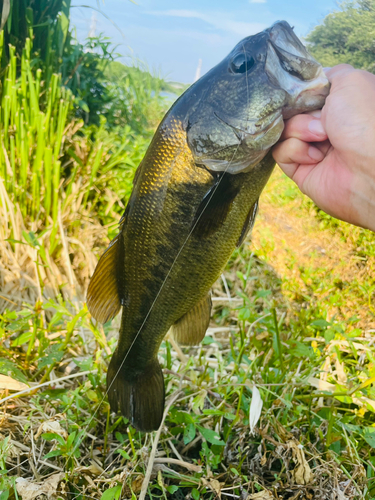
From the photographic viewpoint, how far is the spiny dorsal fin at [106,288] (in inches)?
59.7

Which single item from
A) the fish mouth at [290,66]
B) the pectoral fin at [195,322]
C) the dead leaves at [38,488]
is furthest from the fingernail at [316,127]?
the dead leaves at [38,488]

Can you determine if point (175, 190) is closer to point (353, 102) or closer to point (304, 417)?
point (353, 102)

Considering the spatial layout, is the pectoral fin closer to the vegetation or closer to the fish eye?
the vegetation

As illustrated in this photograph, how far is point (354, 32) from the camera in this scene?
1.68 metres

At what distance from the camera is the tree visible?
153 cm

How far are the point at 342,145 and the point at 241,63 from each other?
45 cm

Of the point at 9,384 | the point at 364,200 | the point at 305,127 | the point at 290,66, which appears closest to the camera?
the point at 290,66

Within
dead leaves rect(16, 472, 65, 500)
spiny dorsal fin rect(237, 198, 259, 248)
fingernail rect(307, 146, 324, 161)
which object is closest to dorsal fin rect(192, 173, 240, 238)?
spiny dorsal fin rect(237, 198, 259, 248)

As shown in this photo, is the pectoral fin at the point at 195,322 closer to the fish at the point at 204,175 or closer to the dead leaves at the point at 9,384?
the fish at the point at 204,175

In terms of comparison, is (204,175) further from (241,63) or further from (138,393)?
(138,393)

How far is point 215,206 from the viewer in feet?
4.52

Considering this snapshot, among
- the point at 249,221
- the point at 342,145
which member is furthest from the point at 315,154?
the point at 249,221

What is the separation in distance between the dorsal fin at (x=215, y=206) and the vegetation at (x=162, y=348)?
0.62 m

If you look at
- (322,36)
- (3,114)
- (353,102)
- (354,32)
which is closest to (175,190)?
(353,102)
